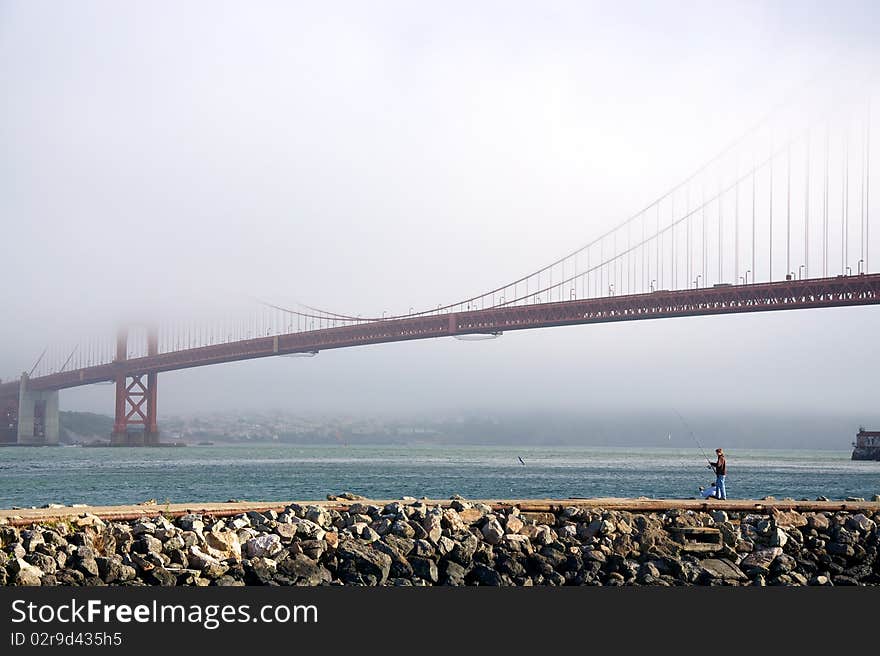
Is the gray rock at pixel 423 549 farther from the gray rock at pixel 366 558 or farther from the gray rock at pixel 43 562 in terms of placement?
the gray rock at pixel 43 562

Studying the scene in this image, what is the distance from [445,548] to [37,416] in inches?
2439

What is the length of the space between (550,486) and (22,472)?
17635 millimetres

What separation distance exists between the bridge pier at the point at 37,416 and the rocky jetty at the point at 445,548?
57.0 metres

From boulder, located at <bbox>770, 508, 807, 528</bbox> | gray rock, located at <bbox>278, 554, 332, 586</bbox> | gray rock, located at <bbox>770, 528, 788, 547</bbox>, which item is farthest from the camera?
boulder, located at <bbox>770, 508, 807, 528</bbox>

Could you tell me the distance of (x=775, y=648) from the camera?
8.84 metres

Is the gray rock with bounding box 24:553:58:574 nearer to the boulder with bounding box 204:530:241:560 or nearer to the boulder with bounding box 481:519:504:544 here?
the boulder with bounding box 204:530:241:560

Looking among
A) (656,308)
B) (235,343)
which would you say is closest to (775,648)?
(656,308)

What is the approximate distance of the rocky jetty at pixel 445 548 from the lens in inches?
412

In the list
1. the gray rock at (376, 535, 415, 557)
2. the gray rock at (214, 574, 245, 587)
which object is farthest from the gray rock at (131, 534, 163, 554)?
the gray rock at (376, 535, 415, 557)

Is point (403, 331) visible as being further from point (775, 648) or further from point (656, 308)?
point (775, 648)

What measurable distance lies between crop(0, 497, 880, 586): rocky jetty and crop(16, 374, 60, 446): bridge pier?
187 ft

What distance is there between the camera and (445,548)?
11.4m

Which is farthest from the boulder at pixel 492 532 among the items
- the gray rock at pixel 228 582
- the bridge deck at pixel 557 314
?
the bridge deck at pixel 557 314

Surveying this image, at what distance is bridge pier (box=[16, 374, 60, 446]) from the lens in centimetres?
6550
